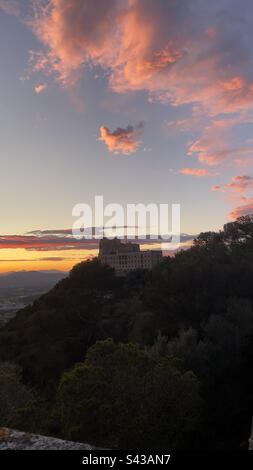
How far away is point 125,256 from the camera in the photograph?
7588 centimetres

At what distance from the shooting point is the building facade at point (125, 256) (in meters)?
74.2

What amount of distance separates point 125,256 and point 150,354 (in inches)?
2187

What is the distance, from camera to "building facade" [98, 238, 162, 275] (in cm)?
7425

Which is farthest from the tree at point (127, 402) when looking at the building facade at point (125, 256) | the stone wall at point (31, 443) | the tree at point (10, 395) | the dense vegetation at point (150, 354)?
the building facade at point (125, 256)

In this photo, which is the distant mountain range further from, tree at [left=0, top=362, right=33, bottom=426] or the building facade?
tree at [left=0, top=362, right=33, bottom=426]

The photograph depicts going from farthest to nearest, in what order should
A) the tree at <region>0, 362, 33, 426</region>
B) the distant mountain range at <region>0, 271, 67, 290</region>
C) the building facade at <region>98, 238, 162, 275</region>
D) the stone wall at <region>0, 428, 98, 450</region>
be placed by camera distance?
1. the distant mountain range at <region>0, 271, 67, 290</region>
2. the building facade at <region>98, 238, 162, 275</region>
3. the tree at <region>0, 362, 33, 426</region>
4. the stone wall at <region>0, 428, 98, 450</region>

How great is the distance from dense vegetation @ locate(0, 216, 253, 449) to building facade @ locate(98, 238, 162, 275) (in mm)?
26438

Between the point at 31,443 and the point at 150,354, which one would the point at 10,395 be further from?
the point at 31,443

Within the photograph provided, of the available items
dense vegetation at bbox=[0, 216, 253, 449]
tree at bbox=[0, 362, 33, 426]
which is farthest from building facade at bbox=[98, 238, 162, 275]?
tree at bbox=[0, 362, 33, 426]

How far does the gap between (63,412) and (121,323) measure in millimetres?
22320

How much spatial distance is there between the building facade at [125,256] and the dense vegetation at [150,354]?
26438 millimetres
